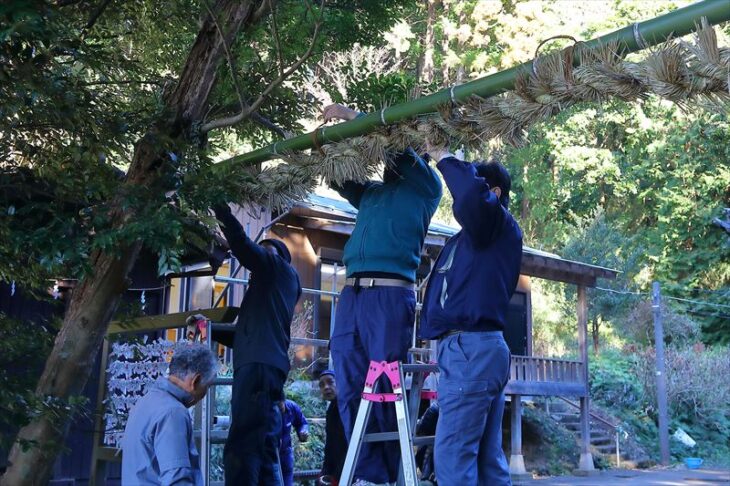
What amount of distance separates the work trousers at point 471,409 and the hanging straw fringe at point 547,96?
0.98 m

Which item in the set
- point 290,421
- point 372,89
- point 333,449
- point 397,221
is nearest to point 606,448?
point 290,421

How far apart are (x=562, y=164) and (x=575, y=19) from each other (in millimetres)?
4359

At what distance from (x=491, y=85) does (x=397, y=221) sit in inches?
37.1

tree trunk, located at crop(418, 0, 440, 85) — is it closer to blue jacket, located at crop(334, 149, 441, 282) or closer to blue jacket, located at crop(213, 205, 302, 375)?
blue jacket, located at crop(213, 205, 302, 375)

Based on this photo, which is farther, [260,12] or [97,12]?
[260,12]

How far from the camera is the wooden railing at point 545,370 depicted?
52.9 feet

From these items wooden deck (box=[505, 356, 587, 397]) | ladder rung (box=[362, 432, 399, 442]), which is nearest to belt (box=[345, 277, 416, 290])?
ladder rung (box=[362, 432, 399, 442])

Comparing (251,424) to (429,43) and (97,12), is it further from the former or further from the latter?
(429,43)

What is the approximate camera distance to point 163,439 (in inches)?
149

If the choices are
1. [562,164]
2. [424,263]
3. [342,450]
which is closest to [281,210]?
[342,450]

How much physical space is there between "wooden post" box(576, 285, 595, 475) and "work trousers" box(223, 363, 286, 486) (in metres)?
12.5

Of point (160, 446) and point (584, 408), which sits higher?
point (584, 408)

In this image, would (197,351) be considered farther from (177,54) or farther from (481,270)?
(177,54)

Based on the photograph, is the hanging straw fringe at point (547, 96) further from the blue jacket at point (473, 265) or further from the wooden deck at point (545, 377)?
the wooden deck at point (545, 377)
